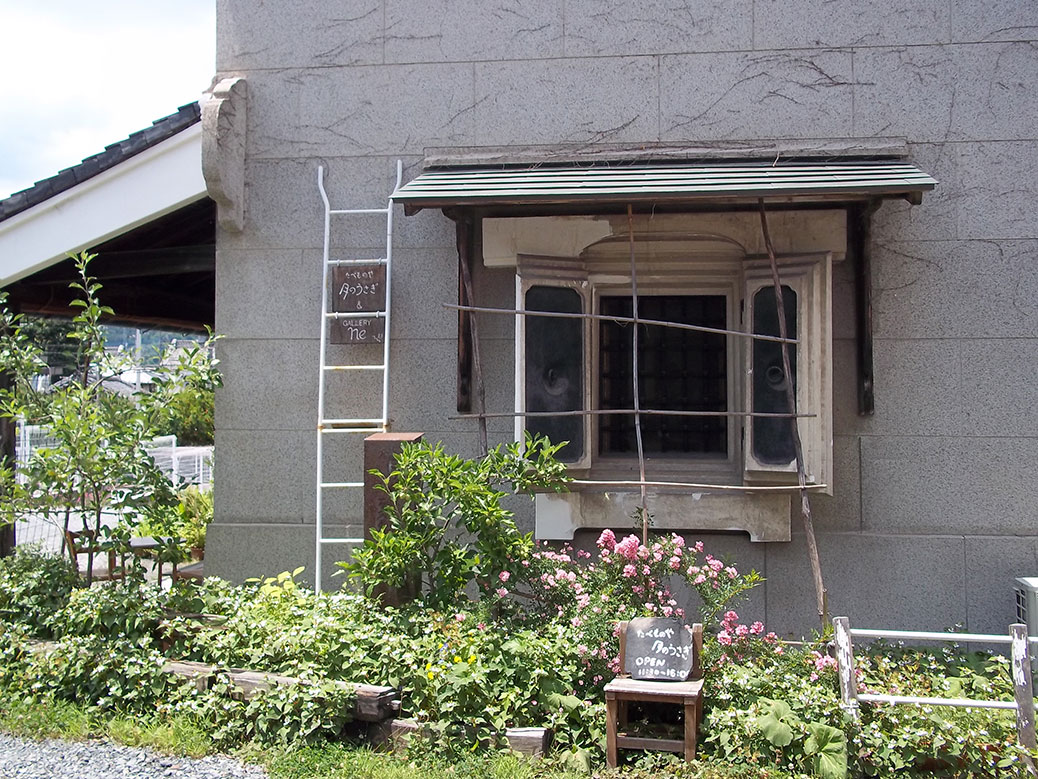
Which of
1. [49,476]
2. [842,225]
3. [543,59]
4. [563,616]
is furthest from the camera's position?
[543,59]

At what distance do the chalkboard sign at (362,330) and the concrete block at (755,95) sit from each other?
7.71ft

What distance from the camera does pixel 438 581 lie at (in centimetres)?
533

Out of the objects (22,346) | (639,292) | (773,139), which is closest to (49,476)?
(22,346)

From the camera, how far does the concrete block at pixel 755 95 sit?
6.15 meters

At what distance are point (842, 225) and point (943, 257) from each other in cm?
74

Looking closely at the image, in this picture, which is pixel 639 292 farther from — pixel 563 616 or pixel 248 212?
pixel 248 212

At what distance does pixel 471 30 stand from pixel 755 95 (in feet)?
6.62

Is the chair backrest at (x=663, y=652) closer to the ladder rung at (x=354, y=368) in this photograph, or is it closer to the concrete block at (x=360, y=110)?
the ladder rung at (x=354, y=368)

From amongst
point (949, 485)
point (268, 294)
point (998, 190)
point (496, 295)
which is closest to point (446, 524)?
point (496, 295)

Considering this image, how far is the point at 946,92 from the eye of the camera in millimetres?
6066

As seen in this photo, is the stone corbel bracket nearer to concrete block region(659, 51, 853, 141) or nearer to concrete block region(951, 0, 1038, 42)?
concrete block region(659, 51, 853, 141)

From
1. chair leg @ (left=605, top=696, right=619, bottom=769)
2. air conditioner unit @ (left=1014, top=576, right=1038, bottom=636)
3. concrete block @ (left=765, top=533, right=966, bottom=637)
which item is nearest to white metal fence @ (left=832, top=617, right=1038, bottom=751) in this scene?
chair leg @ (left=605, top=696, right=619, bottom=769)

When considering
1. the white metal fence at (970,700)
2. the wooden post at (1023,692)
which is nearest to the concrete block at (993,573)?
the white metal fence at (970,700)

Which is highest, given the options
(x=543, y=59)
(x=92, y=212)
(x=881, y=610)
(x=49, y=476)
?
(x=543, y=59)
